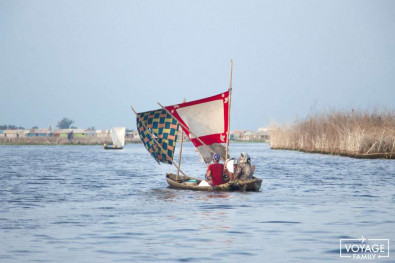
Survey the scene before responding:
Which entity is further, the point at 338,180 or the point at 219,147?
the point at 338,180

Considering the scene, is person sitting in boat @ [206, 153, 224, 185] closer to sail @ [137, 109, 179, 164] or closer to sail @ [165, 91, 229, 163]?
sail @ [165, 91, 229, 163]

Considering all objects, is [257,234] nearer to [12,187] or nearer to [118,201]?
[118,201]

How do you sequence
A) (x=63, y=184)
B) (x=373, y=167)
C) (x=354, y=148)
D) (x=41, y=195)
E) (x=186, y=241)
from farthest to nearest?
(x=354, y=148) → (x=373, y=167) → (x=63, y=184) → (x=41, y=195) → (x=186, y=241)

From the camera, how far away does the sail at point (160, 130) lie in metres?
28.3

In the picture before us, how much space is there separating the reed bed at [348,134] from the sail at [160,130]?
1147 inches

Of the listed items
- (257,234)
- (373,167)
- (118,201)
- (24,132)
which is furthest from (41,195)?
(24,132)

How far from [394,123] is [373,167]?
14.7 m

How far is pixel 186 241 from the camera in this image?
14.8 meters

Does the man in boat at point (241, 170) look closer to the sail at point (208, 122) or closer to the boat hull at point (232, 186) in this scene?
the boat hull at point (232, 186)
